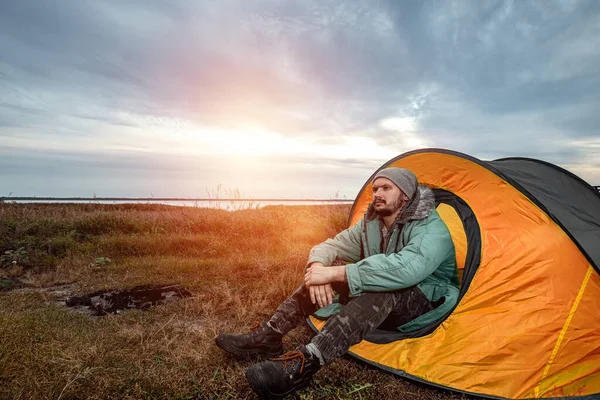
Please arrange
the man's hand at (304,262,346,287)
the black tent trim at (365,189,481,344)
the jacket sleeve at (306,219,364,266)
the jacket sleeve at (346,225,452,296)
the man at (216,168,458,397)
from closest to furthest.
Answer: the man at (216,168,458,397) → the jacket sleeve at (346,225,452,296) → the man's hand at (304,262,346,287) → the black tent trim at (365,189,481,344) → the jacket sleeve at (306,219,364,266)

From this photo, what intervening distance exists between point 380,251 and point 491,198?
1.10 metres

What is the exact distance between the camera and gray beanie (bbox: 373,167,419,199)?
10.4 feet

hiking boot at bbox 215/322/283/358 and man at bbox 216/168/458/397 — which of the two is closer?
man at bbox 216/168/458/397

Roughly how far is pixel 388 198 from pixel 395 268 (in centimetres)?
70

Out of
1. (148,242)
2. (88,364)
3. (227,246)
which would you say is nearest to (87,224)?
(148,242)

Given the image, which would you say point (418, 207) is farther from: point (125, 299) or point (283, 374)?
point (125, 299)

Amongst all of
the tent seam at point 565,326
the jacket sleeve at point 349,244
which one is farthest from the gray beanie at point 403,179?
the tent seam at point 565,326

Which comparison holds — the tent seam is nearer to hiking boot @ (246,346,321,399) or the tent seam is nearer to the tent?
the tent

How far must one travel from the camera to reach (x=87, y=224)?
816 centimetres

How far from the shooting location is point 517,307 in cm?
279

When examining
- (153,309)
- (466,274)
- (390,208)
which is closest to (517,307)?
(466,274)

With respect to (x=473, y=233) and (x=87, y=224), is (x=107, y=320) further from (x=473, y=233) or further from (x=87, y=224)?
(x=87, y=224)

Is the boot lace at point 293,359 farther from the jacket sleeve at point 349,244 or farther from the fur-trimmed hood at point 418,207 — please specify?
the fur-trimmed hood at point 418,207

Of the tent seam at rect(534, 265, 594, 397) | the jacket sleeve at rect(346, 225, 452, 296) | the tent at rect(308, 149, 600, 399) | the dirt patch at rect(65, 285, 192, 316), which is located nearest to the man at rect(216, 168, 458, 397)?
the jacket sleeve at rect(346, 225, 452, 296)
